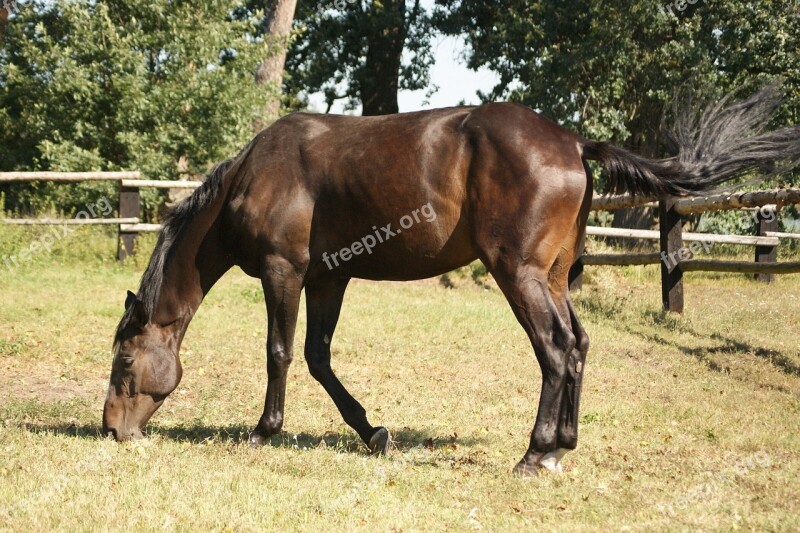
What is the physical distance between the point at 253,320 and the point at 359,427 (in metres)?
5.08

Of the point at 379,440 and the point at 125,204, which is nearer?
the point at 379,440

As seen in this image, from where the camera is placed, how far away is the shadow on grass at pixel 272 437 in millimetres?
6016

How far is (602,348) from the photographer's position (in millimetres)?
9477

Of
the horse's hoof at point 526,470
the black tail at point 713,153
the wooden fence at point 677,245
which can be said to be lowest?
the horse's hoof at point 526,470

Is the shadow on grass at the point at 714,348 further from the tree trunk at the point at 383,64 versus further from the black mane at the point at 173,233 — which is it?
the tree trunk at the point at 383,64

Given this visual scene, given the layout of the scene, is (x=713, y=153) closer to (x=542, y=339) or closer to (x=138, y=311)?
(x=542, y=339)

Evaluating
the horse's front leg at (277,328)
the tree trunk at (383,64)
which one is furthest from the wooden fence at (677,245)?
the tree trunk at (383,64)

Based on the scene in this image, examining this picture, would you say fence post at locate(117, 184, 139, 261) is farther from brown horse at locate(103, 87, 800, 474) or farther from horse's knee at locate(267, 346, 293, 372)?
horse's knee at locate(267, 346, 293, 372)

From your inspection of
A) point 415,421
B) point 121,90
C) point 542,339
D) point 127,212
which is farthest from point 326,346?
point 121,90

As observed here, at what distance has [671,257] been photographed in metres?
11.1

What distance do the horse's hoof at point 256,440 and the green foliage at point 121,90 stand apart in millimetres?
10387

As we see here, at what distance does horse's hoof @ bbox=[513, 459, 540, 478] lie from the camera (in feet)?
16.8

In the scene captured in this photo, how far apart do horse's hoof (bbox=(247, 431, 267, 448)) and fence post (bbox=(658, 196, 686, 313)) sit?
22.6 ft

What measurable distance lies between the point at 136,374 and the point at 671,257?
7.54 meters
